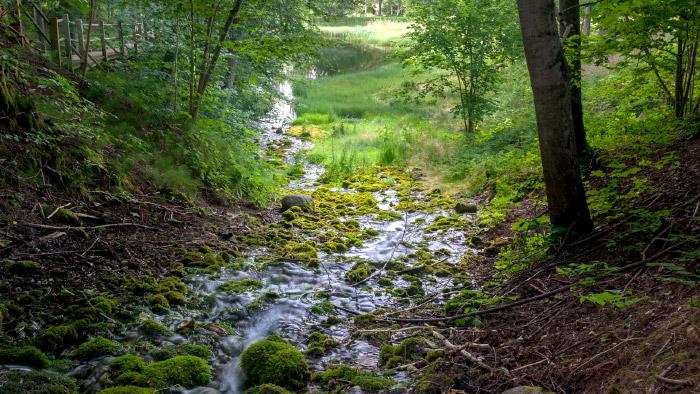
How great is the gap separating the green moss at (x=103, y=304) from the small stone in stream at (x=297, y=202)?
5594mm

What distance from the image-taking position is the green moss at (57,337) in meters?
4.51

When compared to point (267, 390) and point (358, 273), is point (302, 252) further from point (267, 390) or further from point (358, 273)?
point (267, 390)

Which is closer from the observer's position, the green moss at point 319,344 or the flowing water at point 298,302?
the flowing water at point 298,302

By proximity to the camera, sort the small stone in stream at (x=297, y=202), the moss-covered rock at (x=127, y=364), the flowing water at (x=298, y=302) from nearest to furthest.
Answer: the moss-covered rock at (x=127, y=364) < the flowing water at (x=298, y=302) < the small stone in stream at (x=297, y=202)

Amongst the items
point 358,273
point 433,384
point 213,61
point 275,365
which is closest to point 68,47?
point 213,61

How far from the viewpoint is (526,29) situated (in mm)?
5023

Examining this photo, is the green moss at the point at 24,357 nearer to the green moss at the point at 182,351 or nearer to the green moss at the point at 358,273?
the green moss at the point at 182,351

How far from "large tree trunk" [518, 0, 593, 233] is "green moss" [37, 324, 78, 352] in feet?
16.8

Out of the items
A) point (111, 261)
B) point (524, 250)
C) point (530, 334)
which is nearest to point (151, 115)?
point (111, 261)

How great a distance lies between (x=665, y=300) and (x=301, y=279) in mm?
4691

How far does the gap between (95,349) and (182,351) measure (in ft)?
2.52

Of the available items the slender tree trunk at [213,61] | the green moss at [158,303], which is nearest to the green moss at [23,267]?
the green moss at [158,303]

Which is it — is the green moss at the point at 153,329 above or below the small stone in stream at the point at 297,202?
below

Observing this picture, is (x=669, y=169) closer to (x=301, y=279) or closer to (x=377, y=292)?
(x=377, y=292)
